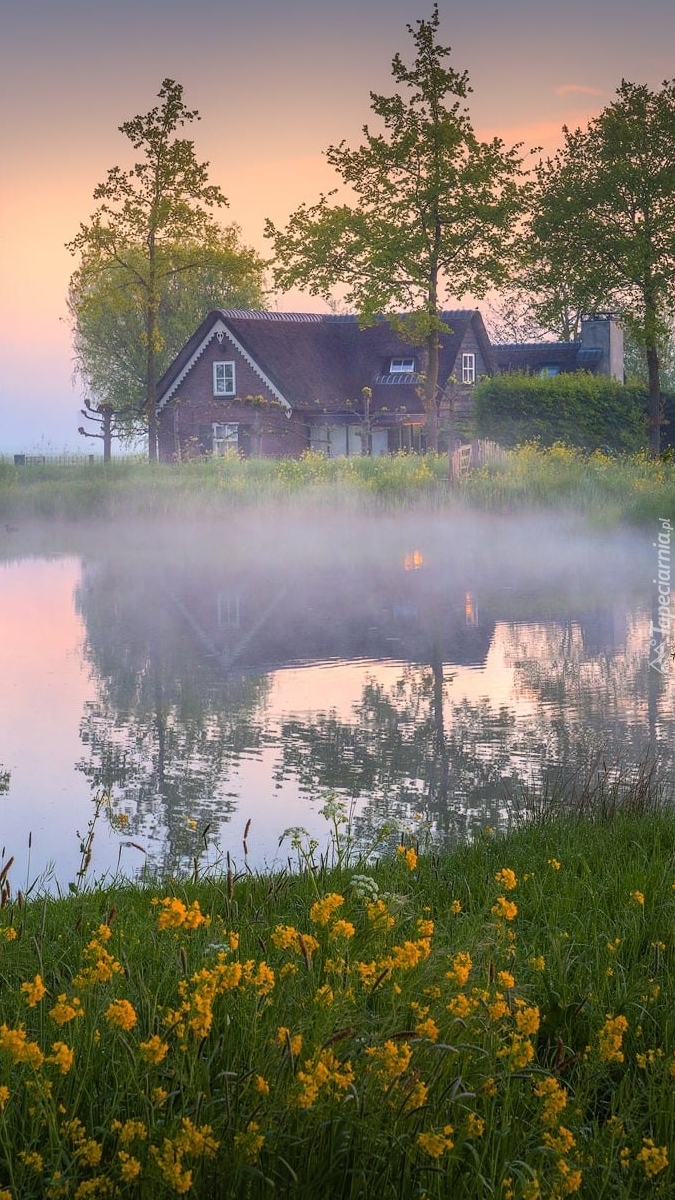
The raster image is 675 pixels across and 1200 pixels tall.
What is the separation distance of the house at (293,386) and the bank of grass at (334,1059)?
5053 centimetres

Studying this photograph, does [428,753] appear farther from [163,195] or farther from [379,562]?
[163,195]

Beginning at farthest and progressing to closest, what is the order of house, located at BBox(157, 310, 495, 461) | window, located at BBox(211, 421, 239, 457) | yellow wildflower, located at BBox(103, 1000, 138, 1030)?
1. window, located at BBox(211, 421, 239, 457)
2. house, located at BBox(157, 310, 495, 461)
3. yellow wildflower, located at BBox(103, 1000, 138, 1030)

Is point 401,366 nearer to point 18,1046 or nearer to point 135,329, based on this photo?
point 135,329

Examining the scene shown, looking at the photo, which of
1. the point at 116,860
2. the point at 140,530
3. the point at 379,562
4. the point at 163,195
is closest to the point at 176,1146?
the point at 116,860

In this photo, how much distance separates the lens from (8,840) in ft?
26.4

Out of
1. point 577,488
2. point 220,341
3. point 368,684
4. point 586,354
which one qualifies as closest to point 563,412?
point 577,488

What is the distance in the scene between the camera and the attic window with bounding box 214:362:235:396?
57.5m

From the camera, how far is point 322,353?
5944 centimetres

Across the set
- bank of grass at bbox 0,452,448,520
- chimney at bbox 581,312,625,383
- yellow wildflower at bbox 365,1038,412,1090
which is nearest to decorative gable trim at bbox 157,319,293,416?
bank of grass at bbox 0,452,448,520

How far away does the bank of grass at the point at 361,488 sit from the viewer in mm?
31312

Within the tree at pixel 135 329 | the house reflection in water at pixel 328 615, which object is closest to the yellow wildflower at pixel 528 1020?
the house reflection in water at pixel 328 615

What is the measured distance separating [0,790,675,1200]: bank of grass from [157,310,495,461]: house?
5053 centimetres

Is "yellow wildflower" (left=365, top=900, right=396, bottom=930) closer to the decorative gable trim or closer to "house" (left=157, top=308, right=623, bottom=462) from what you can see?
"house" (left=157, top=308, right=623, bottom=462)

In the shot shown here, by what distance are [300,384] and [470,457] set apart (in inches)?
798
